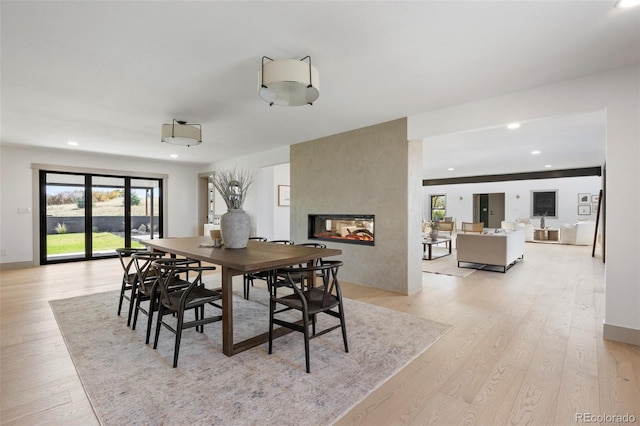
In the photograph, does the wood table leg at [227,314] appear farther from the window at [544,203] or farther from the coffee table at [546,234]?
the window at [544,203]

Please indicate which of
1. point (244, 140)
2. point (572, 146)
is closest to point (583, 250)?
point (572, 146)

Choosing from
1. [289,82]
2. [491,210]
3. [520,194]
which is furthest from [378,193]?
[491,210]

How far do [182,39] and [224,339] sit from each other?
2.28m

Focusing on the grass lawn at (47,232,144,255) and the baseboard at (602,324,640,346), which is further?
the grass lawn at (47,232,144,255)

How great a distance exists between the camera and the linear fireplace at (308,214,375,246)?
4.57 m

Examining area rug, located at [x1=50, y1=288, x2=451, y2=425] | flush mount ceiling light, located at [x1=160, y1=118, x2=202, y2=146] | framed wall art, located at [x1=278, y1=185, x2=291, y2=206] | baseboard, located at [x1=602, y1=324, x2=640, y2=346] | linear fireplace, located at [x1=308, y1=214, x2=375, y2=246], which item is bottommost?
area rug, located at [x1=50, y1=288, x2=451, y2=425]

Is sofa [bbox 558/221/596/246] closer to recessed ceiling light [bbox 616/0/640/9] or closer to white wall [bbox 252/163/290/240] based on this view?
white wall [bbox 252/163/290/240]

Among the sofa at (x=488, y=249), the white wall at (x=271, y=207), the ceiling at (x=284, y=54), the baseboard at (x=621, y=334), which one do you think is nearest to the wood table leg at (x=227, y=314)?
the ceiling at (x=284, y=54)

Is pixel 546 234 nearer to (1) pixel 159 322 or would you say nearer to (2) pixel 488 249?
(2) pixel 488 249

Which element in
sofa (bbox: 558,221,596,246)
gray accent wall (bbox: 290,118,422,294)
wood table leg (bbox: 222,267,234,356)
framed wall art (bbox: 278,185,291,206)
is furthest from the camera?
sofa (bbox: 558,221,596,246)

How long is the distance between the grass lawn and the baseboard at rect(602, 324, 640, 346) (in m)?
8.65

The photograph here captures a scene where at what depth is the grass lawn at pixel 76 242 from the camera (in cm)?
641

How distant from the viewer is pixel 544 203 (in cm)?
1143

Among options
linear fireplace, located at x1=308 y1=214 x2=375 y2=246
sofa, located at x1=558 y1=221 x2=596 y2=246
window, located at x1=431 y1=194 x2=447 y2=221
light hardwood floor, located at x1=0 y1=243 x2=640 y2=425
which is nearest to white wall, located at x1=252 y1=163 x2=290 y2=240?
linear fireplace, located at x1=308 y1=214 x2=375 y2=246
